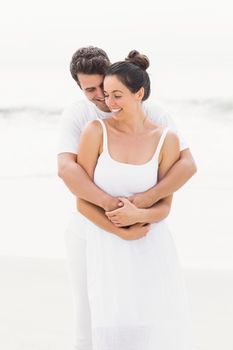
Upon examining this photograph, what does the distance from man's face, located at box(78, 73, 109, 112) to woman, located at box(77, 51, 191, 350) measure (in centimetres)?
10

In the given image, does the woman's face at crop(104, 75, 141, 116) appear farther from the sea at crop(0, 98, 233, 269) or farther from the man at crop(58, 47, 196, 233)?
the sea at crop(0, 98, 233, 269)

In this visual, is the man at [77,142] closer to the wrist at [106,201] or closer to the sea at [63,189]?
the wrist at [106,201]

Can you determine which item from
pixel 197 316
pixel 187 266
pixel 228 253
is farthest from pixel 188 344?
pixel 228 253

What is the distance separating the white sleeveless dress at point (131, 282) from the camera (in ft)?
7.50

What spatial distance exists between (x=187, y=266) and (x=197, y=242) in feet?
3.12

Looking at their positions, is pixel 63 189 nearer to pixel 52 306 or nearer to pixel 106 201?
pixel 52 306

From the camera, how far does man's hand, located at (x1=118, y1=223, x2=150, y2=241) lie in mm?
2289

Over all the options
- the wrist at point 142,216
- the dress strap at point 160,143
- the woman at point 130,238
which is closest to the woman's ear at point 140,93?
the woman at point 130,238

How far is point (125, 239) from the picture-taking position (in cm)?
231

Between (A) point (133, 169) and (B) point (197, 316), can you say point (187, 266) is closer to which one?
(B) point (197, 316)

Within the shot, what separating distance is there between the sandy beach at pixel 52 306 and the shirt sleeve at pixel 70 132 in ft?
5.08

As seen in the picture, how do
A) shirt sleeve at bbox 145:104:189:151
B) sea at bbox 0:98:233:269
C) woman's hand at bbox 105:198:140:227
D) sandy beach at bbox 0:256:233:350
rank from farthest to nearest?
sea at bbox 0:98:233:269 → sandy beach at bbox 0:256:233:350 → shirt sleeve at bbox 145:104:189:151 → woman's hand at bbox 105:198:140:227

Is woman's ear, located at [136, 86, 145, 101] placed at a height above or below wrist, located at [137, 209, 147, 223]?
above

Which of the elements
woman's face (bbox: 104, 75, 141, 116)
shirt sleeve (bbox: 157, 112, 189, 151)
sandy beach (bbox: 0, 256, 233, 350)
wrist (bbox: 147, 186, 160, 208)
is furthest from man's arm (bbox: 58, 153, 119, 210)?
sandy beach (bbox: 0, 256, 233, 350)
